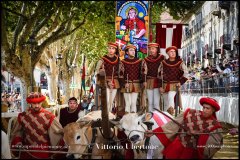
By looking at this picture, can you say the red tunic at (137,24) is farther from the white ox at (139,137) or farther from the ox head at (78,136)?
the ox head at (78,136)

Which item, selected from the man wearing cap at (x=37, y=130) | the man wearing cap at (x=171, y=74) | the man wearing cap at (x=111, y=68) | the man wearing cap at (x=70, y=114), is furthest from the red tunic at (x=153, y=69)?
the man wearing cap at (x=37, y=130)

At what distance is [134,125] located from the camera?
10523mm

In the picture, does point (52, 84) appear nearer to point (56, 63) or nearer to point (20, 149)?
point (56, 63)

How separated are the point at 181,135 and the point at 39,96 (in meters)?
2.79

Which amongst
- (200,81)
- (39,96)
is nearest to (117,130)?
(39,96)

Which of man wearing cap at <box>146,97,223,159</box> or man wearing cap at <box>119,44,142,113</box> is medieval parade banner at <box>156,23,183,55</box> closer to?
man wearing cap at <box>119,44,142,113</box>

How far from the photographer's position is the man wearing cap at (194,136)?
9.23m

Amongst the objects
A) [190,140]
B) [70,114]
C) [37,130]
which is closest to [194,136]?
[190,140]

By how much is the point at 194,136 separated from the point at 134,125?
1384mm

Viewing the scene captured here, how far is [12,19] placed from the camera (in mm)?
25781

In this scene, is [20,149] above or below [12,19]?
below

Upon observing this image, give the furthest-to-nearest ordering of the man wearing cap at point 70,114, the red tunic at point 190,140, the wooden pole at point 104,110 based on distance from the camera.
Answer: the man wearing cap at point 70,114
the red tunic at point 190,140
the wooden pole at point 104,110

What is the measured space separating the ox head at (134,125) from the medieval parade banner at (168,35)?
31.5 ft

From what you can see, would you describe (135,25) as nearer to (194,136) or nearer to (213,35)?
(194,136)
